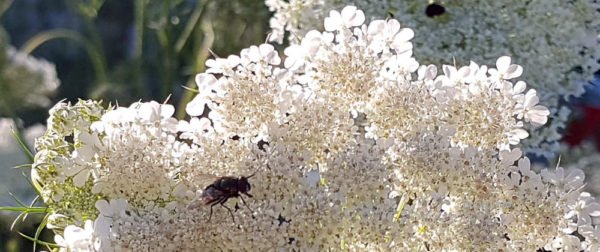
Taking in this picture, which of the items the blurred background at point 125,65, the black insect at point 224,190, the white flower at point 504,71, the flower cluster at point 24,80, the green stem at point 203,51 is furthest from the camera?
the flower cluster at point 24,80

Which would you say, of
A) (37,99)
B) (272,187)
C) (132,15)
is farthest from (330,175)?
(132,15)

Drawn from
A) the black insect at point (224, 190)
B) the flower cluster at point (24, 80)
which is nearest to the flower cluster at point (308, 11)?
the black insect at point (224, 190)

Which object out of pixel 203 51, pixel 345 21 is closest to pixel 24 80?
pixel 203 51

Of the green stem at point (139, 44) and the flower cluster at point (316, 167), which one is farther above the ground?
the flower cluster at point (316, 167)

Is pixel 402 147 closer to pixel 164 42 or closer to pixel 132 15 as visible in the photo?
pixel 164 42

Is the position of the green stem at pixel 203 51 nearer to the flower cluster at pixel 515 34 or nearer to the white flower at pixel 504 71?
the flower cluster at pixel 515 34

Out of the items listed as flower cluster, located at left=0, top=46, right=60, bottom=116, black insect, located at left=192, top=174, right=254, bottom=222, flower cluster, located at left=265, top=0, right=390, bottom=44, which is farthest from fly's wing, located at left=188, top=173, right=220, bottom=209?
flower cluster, located at left=0, top=46, right=60, bottom=116

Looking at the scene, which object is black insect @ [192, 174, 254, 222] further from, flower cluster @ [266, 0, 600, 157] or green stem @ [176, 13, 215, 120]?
green stem @ [176, 13, 215, 120]
